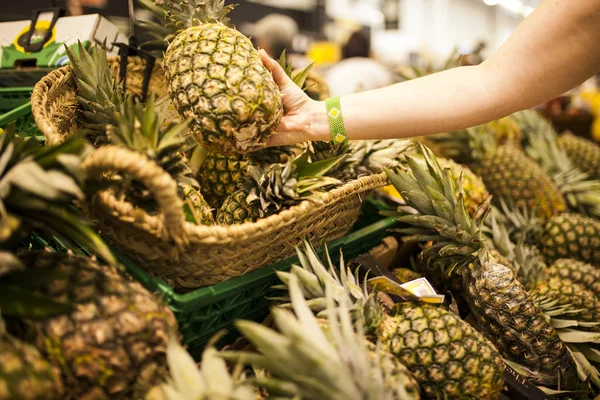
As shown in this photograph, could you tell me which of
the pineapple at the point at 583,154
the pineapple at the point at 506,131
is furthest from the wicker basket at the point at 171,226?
the pineapple at the point at 583,154

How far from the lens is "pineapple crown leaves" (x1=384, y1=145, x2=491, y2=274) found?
161 centimetres

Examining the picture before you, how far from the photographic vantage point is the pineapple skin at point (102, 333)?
2.95ft

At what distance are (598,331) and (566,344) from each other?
0.62ft

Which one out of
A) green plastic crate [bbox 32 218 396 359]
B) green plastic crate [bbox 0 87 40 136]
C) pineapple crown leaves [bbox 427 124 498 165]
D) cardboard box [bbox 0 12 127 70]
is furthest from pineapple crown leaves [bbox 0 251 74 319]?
pineapple crown leaves [bbox 427 124 498 165]

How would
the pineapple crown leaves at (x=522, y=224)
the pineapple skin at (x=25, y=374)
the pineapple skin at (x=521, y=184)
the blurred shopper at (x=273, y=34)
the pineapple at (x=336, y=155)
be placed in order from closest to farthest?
the pineapple skin at (x=25, y=374), the pineapple at (x=336, y=155), the pineapple crown leaves at (x=522, y=224), the pineapple skin at (x=521, y=184), the blurred shopper at (x=273, y=34)

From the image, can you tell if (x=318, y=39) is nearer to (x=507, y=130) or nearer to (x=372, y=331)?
(x=507, y=130)

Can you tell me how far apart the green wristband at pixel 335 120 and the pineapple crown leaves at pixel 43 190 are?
85 cm

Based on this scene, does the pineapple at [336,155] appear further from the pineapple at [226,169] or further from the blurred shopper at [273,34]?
the blurred shopper at [273,34]

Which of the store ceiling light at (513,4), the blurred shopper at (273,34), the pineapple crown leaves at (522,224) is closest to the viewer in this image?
the pineapple crown leaves at (522,224)

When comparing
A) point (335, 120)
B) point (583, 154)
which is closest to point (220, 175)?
point (335, 120)

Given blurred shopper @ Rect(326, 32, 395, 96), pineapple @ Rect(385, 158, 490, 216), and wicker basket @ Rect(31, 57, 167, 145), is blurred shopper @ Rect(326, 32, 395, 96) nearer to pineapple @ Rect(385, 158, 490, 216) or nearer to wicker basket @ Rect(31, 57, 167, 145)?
pineapple @ Rect(385, 158, 490, 216)

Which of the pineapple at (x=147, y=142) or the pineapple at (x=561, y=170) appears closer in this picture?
the pineapple at (x=147, y=142)

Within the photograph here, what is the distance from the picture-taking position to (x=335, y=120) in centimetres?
153

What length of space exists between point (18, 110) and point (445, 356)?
181cm
